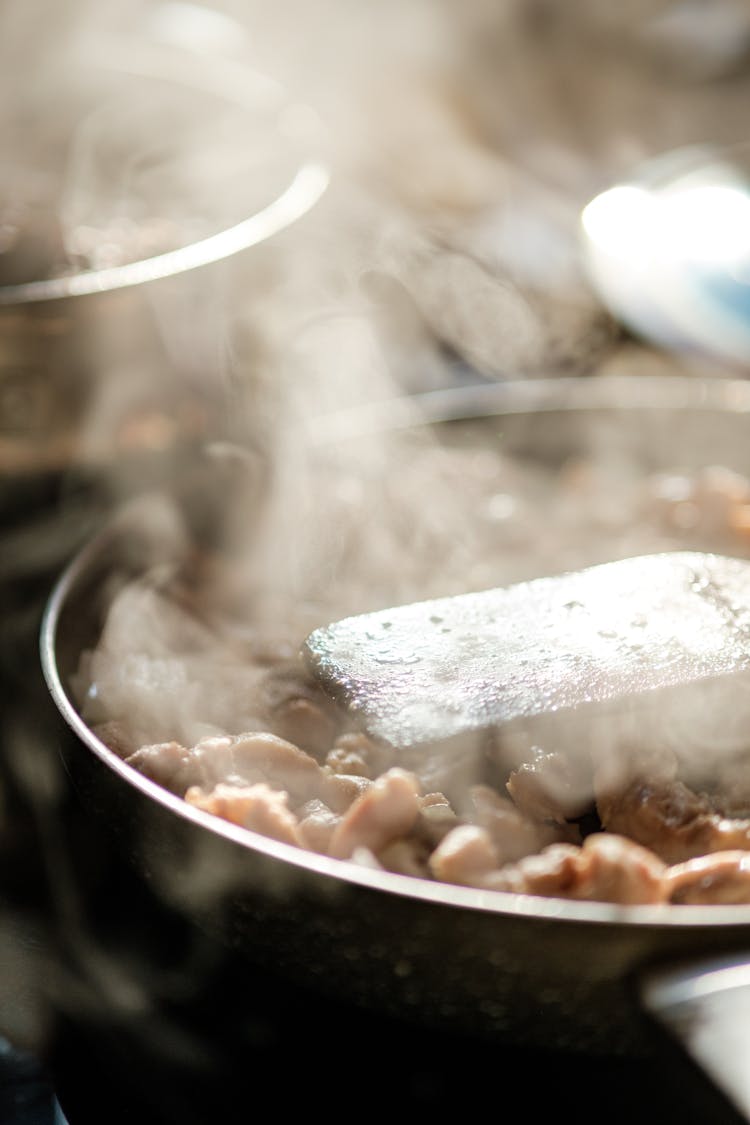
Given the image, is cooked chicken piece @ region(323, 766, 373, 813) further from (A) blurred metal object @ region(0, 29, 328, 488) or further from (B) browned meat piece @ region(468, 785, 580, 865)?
(A) blurred metal object @ region(0, 29, 328, 488)

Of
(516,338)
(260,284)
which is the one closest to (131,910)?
(260,284)

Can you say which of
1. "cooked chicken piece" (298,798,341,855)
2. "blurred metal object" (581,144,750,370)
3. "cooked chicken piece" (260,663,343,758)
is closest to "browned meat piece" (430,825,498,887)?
"cooked chicken piece" (298,798,341,855)

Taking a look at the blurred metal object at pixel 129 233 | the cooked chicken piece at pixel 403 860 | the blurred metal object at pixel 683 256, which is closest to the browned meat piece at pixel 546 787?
the cooked chicken piece at pixel 403 860

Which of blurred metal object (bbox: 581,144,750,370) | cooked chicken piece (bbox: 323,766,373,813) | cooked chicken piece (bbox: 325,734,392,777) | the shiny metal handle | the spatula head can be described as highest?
the shiny metal handle

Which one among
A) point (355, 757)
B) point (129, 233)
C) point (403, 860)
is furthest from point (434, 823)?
point (129, 233)

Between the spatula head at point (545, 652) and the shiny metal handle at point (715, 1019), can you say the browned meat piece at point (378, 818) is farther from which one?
the shiny metal handle at point (715, 1019)

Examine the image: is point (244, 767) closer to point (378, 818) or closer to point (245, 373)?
point (378, 818)
